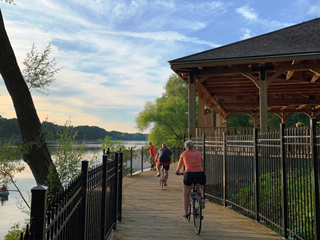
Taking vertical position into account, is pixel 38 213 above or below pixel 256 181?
above

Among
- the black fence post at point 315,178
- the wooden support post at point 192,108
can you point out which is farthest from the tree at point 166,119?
the black fence post at point 315,178

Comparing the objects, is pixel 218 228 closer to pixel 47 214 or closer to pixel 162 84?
pixel 47 214

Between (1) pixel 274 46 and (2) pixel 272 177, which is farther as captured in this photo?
(1) pixel 274 46

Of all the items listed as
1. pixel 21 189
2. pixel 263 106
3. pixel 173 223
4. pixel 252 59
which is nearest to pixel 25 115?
pixel 173 223

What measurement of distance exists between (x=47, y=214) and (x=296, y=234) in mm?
4902

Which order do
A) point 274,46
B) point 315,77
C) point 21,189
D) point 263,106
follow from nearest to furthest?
point 263,106
point 274,46
point 315,77
point 21,189

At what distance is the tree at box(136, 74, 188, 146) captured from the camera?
154 feet

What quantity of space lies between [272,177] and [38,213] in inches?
221

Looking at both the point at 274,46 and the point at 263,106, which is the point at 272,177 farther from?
the point at 274,46

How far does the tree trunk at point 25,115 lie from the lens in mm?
8781

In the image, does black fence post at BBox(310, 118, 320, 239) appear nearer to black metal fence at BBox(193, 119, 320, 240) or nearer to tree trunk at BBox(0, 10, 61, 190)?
black metal fence at BBox(193, 119, 320, 240)

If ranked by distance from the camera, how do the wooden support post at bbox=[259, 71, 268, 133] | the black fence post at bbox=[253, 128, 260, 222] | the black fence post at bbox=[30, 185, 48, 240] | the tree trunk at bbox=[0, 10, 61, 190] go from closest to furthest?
1. the black fence post at bbox=[30, 185, 48, 240]
2. the black fence post at bbox=[253, 128, 260, 222]
3. the tree trunk at bbox=[0, 10, 61, 190]
4. the wooden support post at bbox=[259, 71, 268, 133]

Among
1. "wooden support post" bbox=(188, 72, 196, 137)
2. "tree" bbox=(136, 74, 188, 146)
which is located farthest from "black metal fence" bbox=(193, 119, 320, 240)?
"tree" bbox=(136, 74, 188, 146)

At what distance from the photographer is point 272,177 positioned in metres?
6.75
